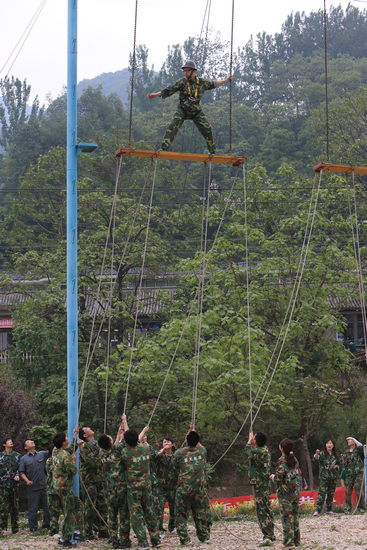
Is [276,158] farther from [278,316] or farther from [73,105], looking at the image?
[73,105]

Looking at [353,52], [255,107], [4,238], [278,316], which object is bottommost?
[278,316]

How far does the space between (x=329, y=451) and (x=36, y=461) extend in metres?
4.75

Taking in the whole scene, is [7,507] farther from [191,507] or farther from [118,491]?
[191,507]

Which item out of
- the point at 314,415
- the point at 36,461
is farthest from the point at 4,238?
the point at 36,461

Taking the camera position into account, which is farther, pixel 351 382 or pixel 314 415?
pixel 351 382

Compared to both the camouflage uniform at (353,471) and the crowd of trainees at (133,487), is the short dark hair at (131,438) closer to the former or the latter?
the crowd of trainees at (133,487)

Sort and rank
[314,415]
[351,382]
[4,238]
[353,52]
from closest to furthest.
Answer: [314,415], [351,382], [4,238], [353,52]

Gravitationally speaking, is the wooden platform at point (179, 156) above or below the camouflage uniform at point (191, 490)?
above

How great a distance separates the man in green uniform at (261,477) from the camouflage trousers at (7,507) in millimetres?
3564

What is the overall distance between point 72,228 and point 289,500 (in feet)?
14.4

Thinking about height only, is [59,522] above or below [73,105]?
below

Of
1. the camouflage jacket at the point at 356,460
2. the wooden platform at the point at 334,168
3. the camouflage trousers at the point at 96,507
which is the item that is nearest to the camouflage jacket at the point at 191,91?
the wooden platform at the point at 334,168

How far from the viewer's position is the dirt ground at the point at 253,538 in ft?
24.0

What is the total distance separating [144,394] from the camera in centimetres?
1748
